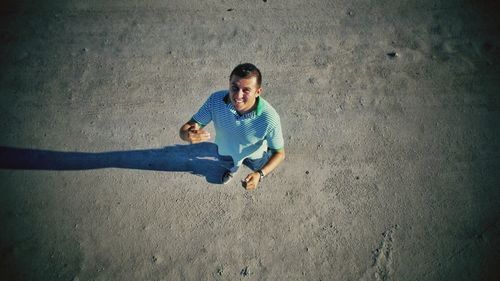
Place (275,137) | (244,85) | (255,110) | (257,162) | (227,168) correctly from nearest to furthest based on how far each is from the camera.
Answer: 1. (244,85)
2. (255,110)
3. (275,137)
4. (257,162)
5. (227,168)

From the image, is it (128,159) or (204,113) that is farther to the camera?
(128,159)

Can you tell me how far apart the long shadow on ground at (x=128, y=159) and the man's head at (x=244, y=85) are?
5.31ft

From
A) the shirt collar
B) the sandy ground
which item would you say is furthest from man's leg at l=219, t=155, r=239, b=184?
the shirt collar

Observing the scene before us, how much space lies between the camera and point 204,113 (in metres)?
2.78

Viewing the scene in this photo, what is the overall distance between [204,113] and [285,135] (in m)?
1.66

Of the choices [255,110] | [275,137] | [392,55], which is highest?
[255,110]

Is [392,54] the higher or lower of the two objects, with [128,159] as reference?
higher

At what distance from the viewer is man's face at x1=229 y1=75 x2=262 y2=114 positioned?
2451mm

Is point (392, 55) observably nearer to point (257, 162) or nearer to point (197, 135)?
point (257, 162)

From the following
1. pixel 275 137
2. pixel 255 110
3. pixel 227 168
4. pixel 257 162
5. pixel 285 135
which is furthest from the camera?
pixel 285 135

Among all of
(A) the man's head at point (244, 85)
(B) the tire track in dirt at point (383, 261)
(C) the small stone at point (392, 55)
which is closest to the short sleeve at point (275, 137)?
(A) the man's head at point (244, 85)

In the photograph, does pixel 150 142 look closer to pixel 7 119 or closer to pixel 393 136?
pixel 7 119

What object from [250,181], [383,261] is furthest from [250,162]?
[383,261]

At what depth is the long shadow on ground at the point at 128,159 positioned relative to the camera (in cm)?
400
